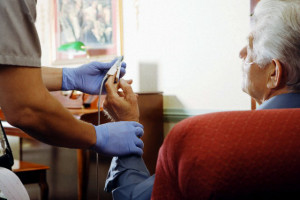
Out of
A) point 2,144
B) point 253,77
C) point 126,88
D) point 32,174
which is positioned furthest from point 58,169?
point 253,77

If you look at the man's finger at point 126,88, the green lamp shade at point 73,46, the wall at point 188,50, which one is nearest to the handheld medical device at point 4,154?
the man's finger at point 126,88

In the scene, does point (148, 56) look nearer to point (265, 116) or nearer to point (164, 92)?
point (164, 92)

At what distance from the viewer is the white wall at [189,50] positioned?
2.62 meters

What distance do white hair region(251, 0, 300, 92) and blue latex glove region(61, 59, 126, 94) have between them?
26.3 inches

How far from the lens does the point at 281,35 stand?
3.46 ft

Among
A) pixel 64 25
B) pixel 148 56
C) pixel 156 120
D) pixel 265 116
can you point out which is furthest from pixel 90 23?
pixel 265 116

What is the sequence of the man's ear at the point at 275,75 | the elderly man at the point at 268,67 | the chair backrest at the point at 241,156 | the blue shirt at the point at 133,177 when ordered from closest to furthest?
the chair backrest at the point at 241,156
the blue shirt at the point at 133,177
the elderly man at the point at 268,67
the man's ear at the point at 275,75

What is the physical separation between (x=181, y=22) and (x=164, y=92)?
1.97 ft

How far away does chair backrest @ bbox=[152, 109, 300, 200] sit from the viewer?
483 millimetres

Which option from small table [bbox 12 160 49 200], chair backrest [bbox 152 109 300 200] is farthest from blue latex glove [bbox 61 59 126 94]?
small table [bbox 12 160 49 200]

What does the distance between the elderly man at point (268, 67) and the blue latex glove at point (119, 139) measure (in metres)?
0.03

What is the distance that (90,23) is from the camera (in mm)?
3480

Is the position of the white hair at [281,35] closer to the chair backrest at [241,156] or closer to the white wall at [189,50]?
the chair backrest at [241,156]

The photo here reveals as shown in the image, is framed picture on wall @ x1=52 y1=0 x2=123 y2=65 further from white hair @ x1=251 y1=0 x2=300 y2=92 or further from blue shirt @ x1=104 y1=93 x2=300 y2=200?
blue shirt @ x1=104 y1=93 x2=300 y2=200
